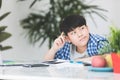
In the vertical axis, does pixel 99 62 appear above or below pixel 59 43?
below

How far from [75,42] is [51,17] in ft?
5.36

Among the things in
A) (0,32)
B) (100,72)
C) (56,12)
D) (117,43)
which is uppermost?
(56,12)

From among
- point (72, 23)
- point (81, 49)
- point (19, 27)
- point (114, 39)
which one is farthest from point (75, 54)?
point (19, 27)

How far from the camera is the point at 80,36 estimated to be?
196 centimetres

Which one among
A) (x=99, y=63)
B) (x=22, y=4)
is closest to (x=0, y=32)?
(x=22, y=4)

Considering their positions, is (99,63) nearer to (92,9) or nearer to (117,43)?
(117,43)

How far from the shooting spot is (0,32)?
9.02 ft

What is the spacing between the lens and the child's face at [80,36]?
6.36 ft

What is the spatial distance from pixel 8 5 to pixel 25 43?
1.95ft

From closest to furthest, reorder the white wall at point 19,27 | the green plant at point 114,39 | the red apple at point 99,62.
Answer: the green plant at point 114,39
the red apple at point 99,62
the white wall at point 19,27

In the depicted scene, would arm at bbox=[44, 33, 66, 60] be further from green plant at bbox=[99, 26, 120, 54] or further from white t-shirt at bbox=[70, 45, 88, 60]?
green plant at bbox=[99, 26, 120, 54]

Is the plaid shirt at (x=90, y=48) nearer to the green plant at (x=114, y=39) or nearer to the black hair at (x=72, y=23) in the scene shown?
the black hair at (x=72, y=23)

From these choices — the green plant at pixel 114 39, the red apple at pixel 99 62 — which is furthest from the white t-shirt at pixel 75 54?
the green plant at pixel 114 39

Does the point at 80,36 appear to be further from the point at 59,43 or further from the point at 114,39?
the point at 114,39
